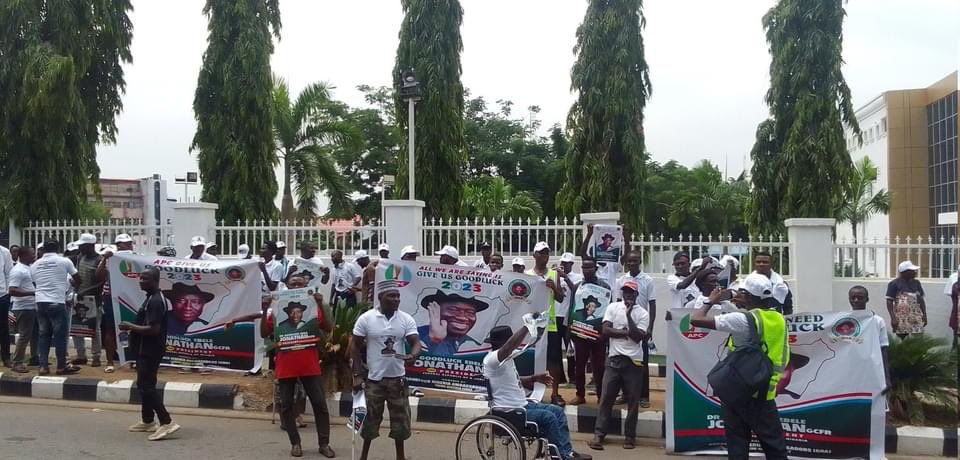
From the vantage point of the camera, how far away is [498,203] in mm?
35750

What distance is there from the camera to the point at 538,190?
41500 mm

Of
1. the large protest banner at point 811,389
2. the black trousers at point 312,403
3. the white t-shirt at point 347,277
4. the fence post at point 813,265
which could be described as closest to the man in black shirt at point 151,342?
the black trousers at point 312,403

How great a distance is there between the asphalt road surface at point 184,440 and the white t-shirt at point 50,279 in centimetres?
157

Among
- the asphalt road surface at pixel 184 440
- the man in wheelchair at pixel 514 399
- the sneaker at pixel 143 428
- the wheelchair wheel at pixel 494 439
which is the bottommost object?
the asphalt road surface at pixel 184 440

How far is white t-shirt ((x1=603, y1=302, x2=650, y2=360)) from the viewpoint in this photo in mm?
7703

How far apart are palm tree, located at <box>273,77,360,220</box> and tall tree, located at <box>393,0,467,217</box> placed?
15.9 ft

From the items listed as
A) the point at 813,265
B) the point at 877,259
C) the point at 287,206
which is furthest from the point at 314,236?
the point at 287,206

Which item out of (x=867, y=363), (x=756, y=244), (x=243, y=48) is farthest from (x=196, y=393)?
(x=243, y=48)

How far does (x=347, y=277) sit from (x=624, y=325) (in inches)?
239

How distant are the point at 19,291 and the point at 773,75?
56.9 ft

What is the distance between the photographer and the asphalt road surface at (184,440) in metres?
7.30

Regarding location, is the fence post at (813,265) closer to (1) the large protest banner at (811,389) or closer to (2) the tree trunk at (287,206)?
(1) the large protest banner at (811,389)

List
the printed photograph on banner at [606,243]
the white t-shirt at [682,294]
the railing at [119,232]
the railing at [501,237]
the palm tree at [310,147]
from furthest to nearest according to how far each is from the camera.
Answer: the palm tree at [310,147]
the railing at [119,232]
the railing at [501,237]
the printed photograph on banner at [606,243]
the white t-shirt at [682,294]

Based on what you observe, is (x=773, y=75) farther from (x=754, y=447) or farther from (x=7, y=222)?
(x=7, y=222)
